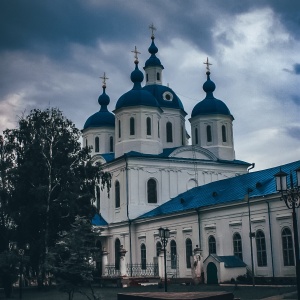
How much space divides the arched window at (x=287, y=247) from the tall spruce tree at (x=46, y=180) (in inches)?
465

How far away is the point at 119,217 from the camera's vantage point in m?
45.8

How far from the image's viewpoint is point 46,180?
3241 cm

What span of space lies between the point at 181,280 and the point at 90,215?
336 inches

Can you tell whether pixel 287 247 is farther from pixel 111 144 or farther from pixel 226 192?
pixel 111 144

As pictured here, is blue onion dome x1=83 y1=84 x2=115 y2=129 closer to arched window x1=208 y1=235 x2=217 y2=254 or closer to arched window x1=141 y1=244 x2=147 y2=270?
arched window x1=141 y1=244 x2=147 y2=270

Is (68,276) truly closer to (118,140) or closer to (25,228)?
(25,228)

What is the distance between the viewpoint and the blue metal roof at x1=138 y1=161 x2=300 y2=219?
3260cm

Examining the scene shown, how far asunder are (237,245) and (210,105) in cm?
1983

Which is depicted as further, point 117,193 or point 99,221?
point 99,221

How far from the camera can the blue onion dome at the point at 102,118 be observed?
54.6 meters

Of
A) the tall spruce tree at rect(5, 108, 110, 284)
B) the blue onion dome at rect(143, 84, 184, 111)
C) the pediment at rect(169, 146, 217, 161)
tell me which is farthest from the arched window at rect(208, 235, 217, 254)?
the blue onion dome at rect(143, 84, 184, 111)

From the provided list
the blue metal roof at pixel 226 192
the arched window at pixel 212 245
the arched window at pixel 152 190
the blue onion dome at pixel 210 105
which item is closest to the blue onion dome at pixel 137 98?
the blue onion dome at pixel 210 105

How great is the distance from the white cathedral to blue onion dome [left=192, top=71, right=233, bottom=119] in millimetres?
103

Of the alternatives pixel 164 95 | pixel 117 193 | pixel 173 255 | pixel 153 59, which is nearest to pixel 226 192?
pixel 173 255
